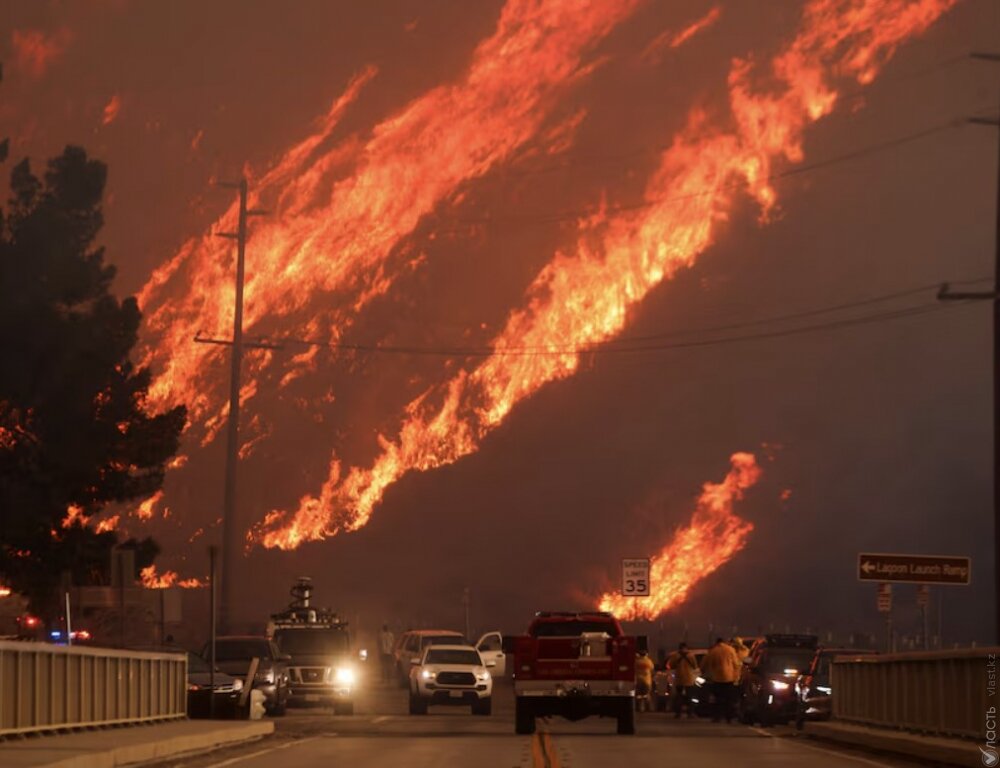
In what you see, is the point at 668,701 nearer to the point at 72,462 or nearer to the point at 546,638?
the point at 546,638

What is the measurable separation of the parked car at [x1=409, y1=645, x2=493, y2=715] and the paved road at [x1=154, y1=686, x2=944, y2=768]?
11.0 ft

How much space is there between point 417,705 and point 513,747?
19.7 m

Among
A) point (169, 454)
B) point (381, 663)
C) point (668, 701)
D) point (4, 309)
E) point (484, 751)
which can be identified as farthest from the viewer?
point (381, 663)

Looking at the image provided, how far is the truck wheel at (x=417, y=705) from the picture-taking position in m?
51.5

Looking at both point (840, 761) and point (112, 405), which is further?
point (112, 405)

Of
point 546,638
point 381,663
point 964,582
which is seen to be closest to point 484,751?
point 546,638

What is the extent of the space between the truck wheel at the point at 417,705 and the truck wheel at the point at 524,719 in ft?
40.8

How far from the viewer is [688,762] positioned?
91.6 feet

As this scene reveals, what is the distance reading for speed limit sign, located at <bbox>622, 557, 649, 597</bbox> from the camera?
53.8m

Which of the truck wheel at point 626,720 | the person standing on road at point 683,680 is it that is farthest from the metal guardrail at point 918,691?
the person standing on road at point 683,680

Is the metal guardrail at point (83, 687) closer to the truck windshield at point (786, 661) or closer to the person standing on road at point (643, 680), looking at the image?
the truck windshield at point (786, 661)

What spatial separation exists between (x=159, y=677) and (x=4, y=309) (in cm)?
4015

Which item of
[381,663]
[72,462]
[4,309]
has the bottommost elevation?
[381,663]

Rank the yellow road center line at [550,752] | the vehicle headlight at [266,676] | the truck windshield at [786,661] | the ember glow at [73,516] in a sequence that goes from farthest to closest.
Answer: the ember glow at [73,516], the vehicle headlight at [266,676], the truck windshield at [786,661], the yellow road center line at [550,752]
